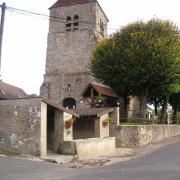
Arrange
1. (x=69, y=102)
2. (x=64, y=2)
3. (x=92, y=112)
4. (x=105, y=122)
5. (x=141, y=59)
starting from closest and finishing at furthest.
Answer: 1. (x=92, y=112)
2. (x=105, y=122)
3. (x=141, y=59)
4. (x=69, y=102)
5. (x=64, y=2)

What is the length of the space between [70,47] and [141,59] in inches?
541

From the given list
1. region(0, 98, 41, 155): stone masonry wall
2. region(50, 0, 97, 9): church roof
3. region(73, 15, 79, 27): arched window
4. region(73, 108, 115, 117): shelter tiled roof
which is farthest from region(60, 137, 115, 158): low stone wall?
region(50, 0, 97, 9): church roof

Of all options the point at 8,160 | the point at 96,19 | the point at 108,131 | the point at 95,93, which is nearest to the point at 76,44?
the point at 96,19

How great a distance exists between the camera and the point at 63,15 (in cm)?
4741

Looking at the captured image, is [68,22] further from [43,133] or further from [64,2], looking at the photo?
[43,133]

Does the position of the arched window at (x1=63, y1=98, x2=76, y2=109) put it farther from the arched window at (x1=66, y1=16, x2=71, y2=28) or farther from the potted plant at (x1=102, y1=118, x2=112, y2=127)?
the potted plant at (x1=102, y1=118, x2=112, y2=127)

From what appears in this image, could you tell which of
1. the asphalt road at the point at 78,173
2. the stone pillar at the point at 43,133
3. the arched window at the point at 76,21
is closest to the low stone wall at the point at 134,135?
the stone pillar at the point at 43,133

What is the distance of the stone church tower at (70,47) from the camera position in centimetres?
4519

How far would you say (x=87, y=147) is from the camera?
68.4ft

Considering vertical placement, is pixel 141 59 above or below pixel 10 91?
above

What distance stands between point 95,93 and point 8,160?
17.3 metres

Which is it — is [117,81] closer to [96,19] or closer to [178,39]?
[178,39]

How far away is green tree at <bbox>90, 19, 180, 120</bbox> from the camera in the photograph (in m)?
34.6

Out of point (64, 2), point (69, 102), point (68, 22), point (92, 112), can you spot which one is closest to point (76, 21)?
point (68, 22)
